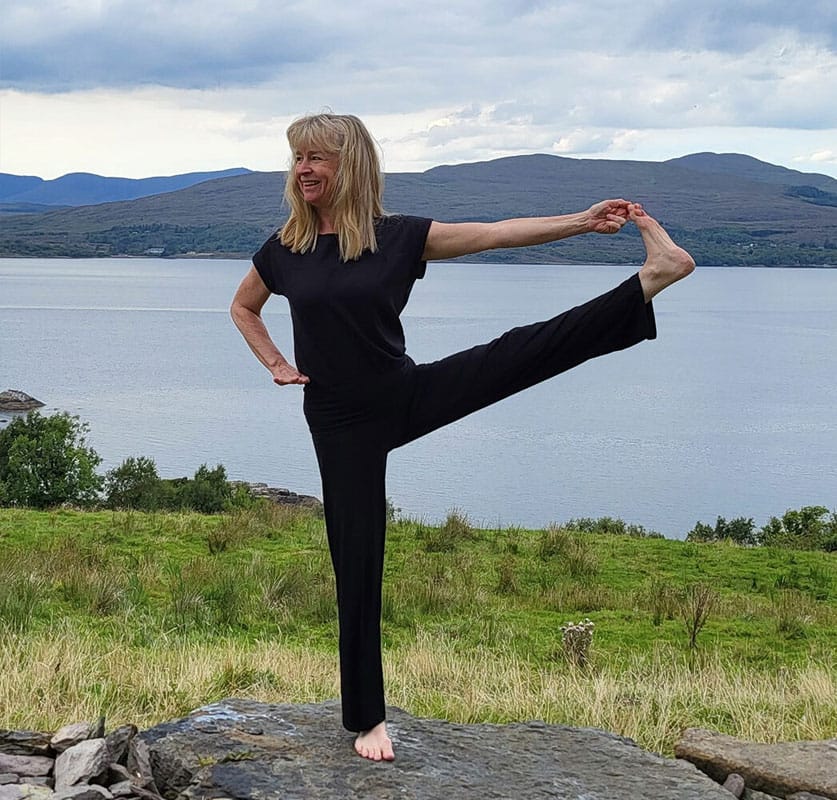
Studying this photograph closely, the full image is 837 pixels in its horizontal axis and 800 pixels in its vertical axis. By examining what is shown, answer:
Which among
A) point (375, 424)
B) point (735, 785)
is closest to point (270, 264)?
point (375, 424)

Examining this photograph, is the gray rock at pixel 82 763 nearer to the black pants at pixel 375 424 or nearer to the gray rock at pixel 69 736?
the gray rock at pixel 69 736

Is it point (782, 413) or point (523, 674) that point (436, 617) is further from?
point (782, 413)

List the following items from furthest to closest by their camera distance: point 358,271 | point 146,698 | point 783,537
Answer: point 783,537 < point 146,698 < point 358,271

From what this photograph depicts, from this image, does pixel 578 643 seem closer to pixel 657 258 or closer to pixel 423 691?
pixel 423 691

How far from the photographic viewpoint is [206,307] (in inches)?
4171

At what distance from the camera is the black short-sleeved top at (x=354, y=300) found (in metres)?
4.16

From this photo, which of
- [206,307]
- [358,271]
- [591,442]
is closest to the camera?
[358,271]

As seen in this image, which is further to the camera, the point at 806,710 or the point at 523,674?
the point at 523,674

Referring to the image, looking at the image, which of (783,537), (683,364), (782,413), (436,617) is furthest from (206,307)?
(436,617)

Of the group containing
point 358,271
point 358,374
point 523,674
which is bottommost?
point 523,674

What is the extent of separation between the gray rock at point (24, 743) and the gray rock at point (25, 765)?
55 mm

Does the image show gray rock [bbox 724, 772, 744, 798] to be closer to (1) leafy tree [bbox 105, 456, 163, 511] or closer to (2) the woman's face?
(2) the woman's face

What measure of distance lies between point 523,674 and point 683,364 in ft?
203

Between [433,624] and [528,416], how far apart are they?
4006cm
